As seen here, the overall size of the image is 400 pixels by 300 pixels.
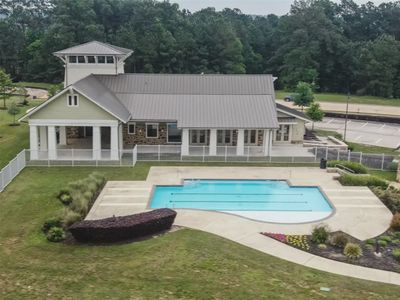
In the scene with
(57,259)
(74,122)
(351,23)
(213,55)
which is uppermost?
(351,23)

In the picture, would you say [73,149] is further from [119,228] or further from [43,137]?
[119,228]

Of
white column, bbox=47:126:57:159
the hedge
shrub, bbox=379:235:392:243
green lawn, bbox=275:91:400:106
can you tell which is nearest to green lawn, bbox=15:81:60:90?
green lawn, bbox=275:91:400:106

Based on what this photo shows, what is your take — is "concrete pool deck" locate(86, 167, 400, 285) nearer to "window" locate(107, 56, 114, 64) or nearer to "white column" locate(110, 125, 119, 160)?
"white column" locate(110, 125, 119, 160)

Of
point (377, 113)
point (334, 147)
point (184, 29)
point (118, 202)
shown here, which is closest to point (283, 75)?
point (184, 29)

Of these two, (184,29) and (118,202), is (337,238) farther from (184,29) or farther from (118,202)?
(184,29)

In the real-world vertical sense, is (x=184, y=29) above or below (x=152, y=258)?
above

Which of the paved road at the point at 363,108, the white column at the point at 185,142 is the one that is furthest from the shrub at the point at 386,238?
A: the paved road at the point at 363,108
